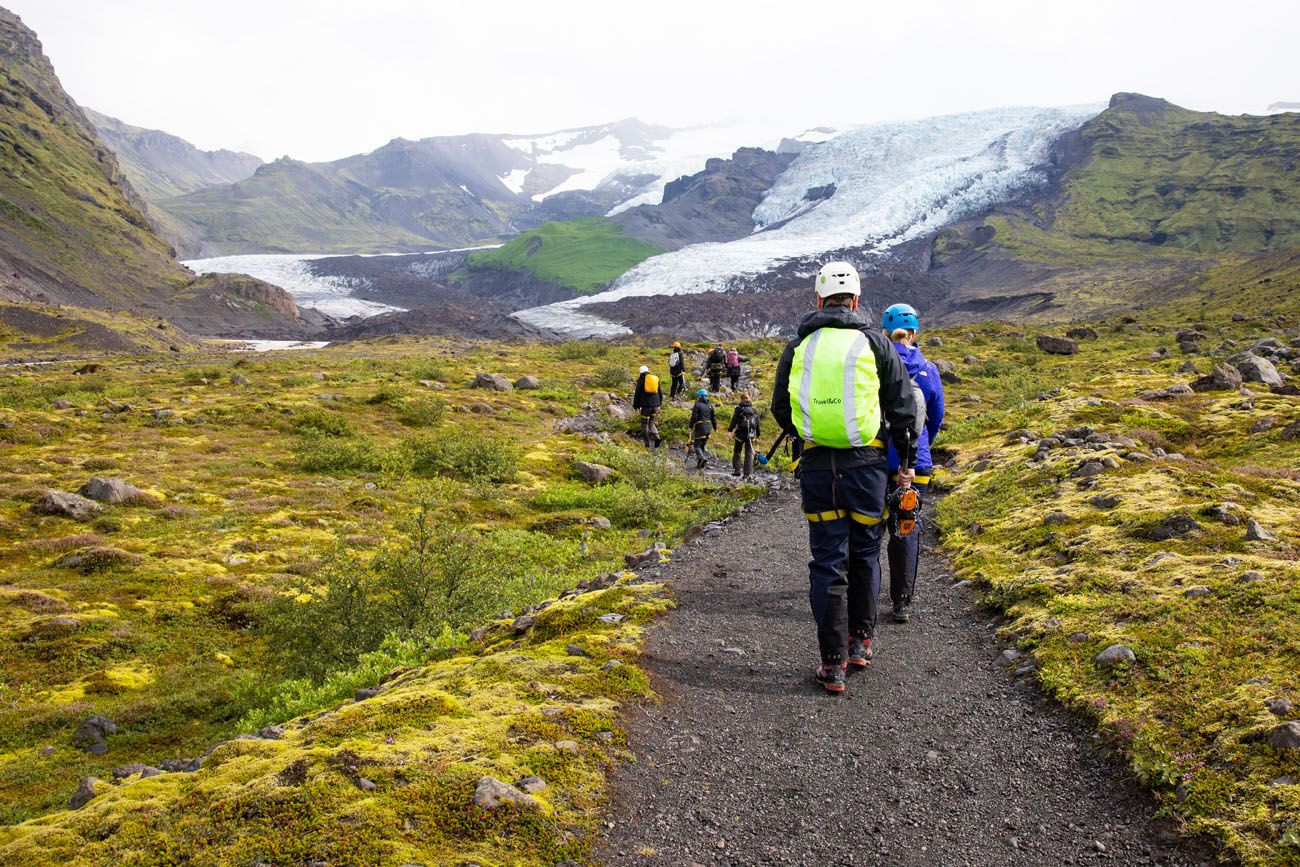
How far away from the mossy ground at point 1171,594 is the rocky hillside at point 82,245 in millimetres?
89832

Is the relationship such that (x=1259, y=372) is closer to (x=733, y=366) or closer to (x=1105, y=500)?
(x=1105, y=500)

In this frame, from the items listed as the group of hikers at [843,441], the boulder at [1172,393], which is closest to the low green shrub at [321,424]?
the group of hikers at [843,441]

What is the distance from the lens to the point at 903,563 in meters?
8.20

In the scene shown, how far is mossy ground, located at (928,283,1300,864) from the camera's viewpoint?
14.4 feet

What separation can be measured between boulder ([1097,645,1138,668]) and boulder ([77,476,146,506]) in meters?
17.9

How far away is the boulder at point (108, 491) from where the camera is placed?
51.5 ft

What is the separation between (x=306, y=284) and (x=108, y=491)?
190 m

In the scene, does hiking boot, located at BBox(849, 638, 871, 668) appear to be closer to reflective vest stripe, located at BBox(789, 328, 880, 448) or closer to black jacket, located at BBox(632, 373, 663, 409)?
reflective vest stripe, located at BBox(789, 328, 880, 448)

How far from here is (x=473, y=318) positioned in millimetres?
126375

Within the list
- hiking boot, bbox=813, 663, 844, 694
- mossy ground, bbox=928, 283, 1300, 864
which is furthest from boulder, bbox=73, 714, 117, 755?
mossy ground, bbox=928, 283, 1300, 864

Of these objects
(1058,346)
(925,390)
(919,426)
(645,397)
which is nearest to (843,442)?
(919,426)

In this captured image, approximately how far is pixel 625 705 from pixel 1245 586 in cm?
559

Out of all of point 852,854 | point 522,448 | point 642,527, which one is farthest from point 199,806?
point 522,448

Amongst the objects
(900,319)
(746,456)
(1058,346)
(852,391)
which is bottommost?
(1058,346)
